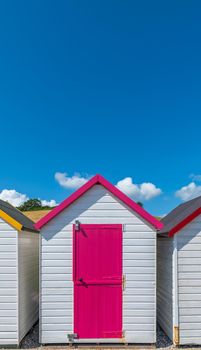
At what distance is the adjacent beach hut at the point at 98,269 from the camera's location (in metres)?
6.59

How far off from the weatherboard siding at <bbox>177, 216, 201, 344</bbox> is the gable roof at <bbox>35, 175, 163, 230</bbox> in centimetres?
82

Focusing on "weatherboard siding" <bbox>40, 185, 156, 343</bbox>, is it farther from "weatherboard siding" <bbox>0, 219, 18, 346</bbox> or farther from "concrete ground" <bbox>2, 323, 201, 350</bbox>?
"weatherboard siding" <bbox>0, 219, 18, 346</bbox>

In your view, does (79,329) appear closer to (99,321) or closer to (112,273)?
(99,321)

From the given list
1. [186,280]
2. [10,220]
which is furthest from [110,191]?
[186,280]

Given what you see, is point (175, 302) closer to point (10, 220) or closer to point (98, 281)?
point (98, 281)

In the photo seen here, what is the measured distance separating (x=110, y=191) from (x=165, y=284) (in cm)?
305

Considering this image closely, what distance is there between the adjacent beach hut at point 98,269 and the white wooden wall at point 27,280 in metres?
0.59

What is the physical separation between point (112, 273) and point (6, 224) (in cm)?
282

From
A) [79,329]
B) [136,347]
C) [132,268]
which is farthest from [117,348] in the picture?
[132,268]

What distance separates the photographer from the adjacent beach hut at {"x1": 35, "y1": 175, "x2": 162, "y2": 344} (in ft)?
21.6

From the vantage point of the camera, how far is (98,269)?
21.8 feet

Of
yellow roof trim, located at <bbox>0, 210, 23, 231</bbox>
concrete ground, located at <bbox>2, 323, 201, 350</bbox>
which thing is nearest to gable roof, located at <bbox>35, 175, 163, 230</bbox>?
yellow roof trim, located at <bbox>0, 210, 23, 231</bbox>

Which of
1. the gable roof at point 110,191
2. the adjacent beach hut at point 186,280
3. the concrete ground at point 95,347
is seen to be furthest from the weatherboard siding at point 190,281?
the gable roof at point 110,191

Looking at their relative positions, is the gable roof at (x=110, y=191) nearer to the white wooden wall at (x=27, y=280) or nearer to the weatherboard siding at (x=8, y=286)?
the weatherboard siding at (x=8, y=286)
